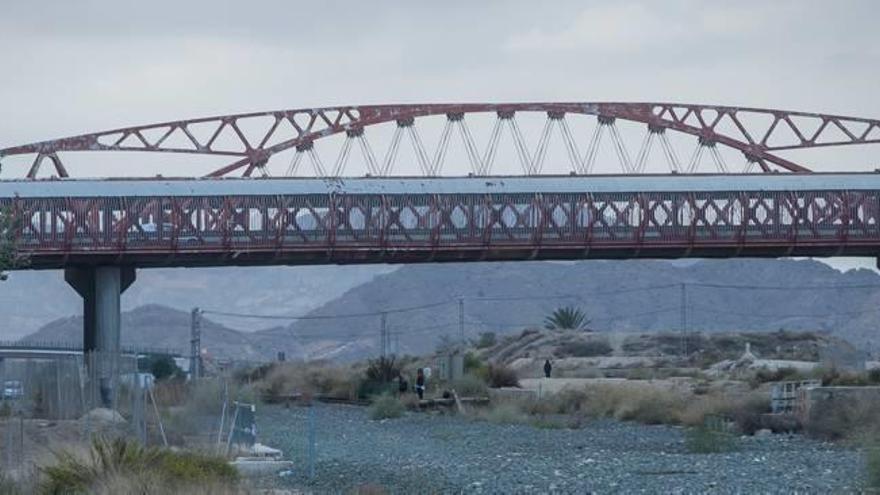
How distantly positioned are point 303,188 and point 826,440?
2861 cm

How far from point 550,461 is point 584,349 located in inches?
2820

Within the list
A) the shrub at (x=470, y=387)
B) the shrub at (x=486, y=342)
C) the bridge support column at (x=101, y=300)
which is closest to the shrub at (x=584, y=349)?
the shrub at (x=486, y=342)

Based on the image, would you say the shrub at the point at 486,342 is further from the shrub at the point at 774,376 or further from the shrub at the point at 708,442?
the shrub at the point at 708,442

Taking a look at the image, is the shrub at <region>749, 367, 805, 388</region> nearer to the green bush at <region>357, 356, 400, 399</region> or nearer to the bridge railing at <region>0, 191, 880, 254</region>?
the bridge railing at <region>0, 191, 880, 254</region>

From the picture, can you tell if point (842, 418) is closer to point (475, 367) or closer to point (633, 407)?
point (633, 407)

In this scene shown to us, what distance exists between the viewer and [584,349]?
112312mm

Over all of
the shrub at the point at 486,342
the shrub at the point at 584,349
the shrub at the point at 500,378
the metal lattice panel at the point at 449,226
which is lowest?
the shrub at the point at 500,378

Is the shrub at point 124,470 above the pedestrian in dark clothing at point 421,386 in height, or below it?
below

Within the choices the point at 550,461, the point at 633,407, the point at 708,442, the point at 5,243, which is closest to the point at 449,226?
the point at 633,407

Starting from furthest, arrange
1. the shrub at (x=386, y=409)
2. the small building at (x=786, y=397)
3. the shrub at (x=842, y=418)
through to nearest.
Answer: the shrub at (x=386, y=409) < the small building at (x=786, y=397) < the shrub at (x=842, y=418)

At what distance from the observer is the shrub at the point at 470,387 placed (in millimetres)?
75312

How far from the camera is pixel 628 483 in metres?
34.0

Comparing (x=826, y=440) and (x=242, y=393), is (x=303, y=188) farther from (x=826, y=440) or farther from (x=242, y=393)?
(x=826, y=440)

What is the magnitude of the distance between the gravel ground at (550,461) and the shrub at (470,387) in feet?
Answer: 50.8
